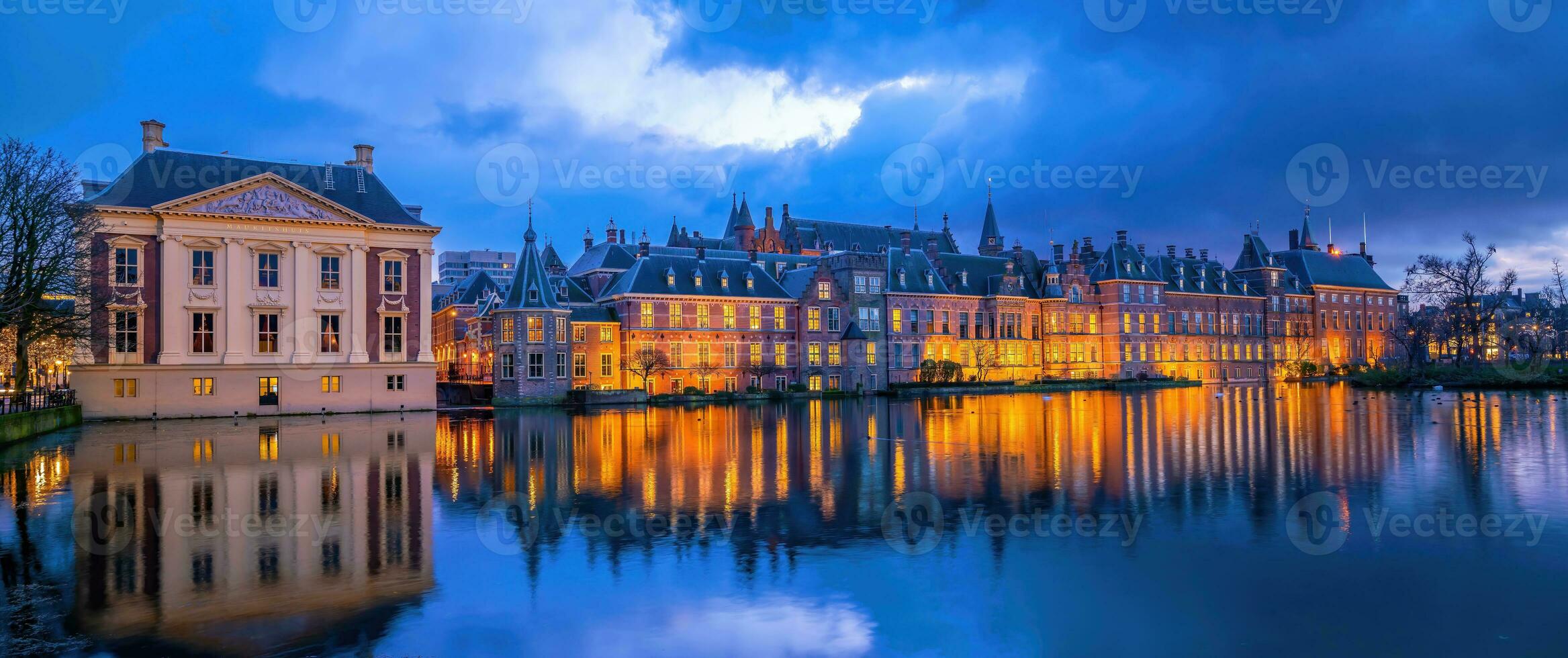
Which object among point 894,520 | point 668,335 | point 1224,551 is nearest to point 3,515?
point 894,520

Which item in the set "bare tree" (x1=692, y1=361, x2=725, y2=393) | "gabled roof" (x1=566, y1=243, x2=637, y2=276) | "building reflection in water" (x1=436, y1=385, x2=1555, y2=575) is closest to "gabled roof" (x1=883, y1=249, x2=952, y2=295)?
"bare tree" (x1=692, y1=361, x2=725, y2=393)

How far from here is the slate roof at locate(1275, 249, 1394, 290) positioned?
101625mm

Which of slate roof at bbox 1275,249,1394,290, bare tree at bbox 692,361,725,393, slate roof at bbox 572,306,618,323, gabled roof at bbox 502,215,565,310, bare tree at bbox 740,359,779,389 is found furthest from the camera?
slate roof at bbox 1275,249,1394,290

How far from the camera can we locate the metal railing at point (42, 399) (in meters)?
36.2

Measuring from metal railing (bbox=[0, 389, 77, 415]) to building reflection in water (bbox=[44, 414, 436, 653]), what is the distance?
1154 cm

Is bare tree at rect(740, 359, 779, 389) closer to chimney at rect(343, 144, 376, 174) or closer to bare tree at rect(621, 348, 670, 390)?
bare tree at rect(621, 348, 670, 390)

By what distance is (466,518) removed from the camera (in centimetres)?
1658

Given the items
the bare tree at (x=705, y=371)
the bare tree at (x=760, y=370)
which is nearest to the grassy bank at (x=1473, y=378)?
the bare tree at (x=760, y=370)

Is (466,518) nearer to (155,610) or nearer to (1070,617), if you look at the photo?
(155,610)

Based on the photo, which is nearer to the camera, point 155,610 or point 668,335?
point 155,610

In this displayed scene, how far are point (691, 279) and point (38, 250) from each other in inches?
1422

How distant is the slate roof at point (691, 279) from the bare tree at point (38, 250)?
29137 mm

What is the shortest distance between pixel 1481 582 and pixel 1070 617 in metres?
5.26

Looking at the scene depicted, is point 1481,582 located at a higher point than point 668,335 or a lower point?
lower
